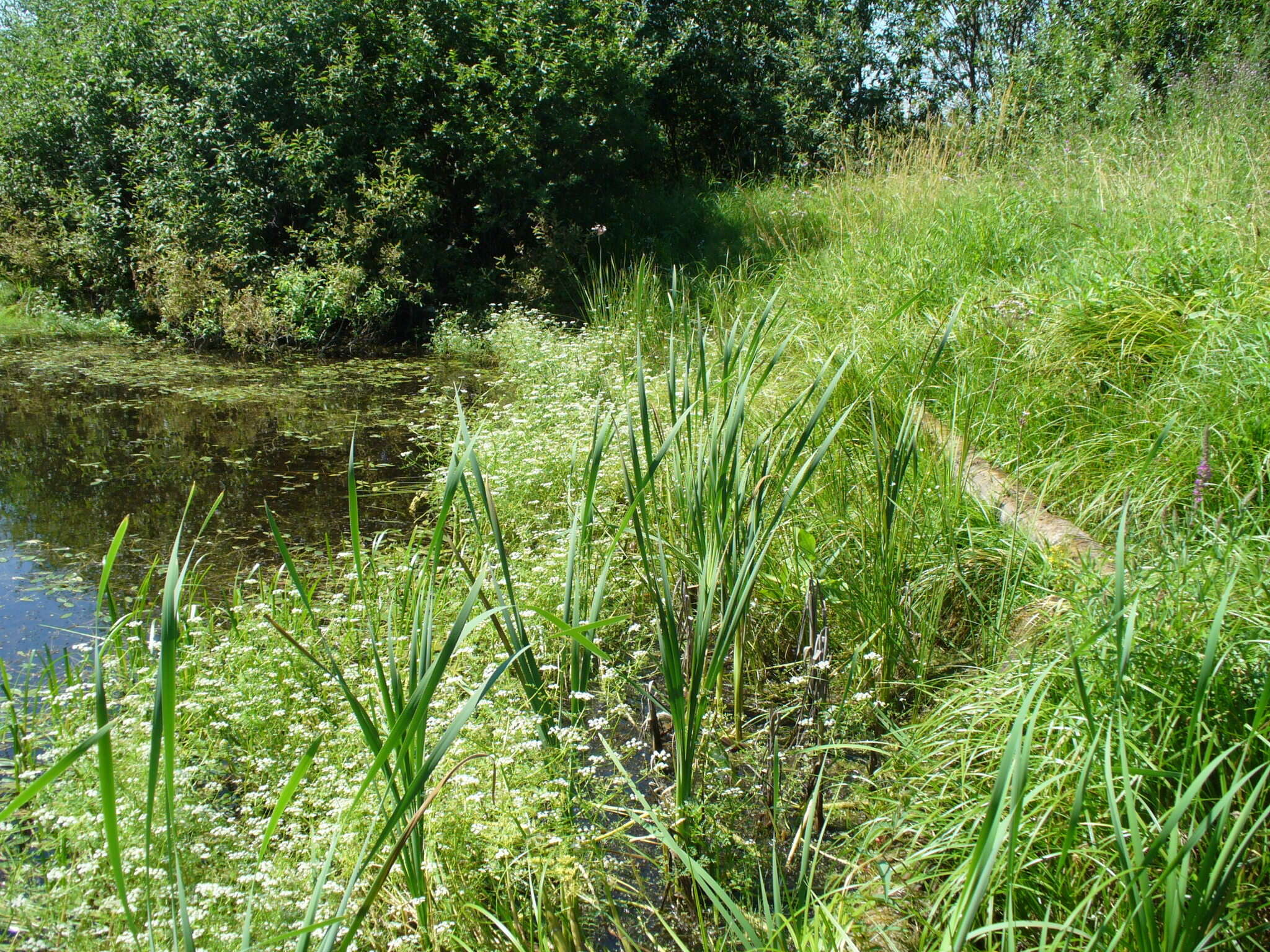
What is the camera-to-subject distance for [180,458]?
20.9ft

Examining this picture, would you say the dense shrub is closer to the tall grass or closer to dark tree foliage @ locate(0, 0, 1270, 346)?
dark tree foliage @ locate(0, 0, 1270, 346)

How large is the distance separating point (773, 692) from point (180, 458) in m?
5.15

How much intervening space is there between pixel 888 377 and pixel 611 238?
27.8 feet

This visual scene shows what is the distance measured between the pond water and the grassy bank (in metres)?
0.42

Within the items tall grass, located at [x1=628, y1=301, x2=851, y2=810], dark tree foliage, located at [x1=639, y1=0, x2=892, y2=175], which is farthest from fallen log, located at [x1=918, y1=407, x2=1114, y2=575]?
dark tree foliage, located at [x1=639, y1=0, x2=892, y2=175]

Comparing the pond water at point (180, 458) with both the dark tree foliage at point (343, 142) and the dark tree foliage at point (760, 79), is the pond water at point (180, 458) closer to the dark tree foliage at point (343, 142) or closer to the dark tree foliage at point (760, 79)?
the dark tree foliage at point (343, 142)

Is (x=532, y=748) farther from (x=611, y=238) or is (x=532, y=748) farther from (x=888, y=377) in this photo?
(x=611, y=238)

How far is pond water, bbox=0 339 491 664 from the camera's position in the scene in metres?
4.41

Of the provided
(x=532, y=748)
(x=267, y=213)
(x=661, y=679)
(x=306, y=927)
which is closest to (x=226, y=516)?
(x=661, y=679)

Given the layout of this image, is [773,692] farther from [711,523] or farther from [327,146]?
[327,146]

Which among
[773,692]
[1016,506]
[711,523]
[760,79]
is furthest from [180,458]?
[760,79]

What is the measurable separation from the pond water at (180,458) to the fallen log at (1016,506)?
2.06 m

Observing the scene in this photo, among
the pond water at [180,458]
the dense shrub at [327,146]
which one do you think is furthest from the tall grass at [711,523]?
the dense shrub at [327,146]

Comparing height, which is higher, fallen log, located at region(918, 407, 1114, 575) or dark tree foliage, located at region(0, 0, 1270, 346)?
dark tree foliage, located at region(0, 0, 1270, 346)
